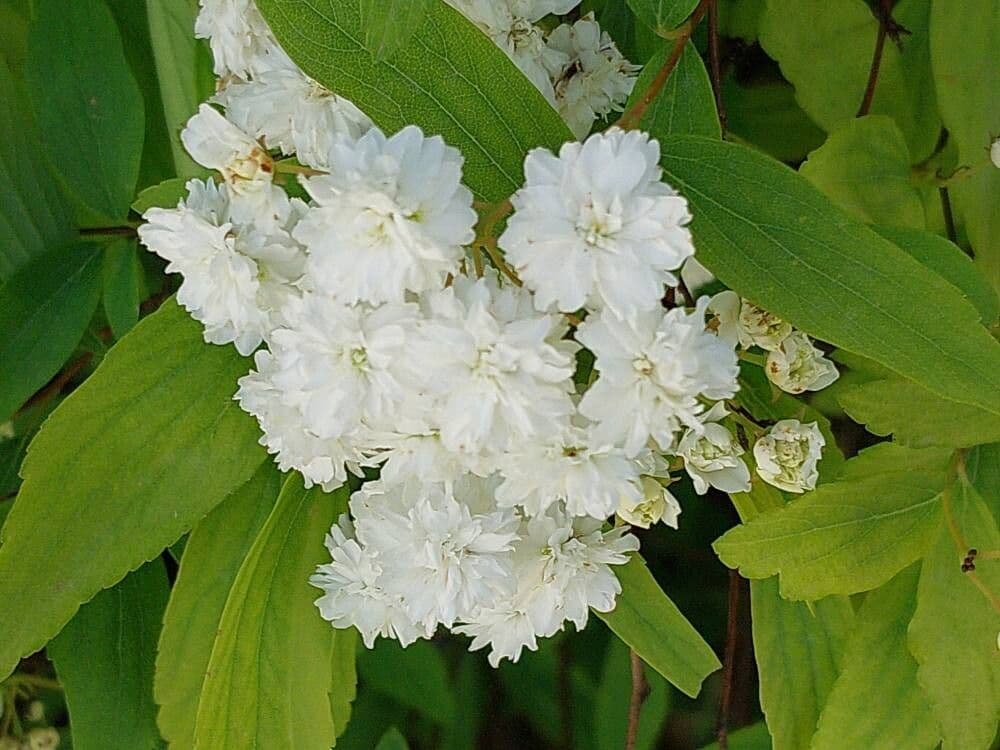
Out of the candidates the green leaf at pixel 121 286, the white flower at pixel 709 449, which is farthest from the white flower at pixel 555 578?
the green leaf at pixel 121 286

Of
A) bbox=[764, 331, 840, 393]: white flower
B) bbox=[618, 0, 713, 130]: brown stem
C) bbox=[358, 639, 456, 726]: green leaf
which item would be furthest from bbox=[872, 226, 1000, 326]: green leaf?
bbox=[358, 639, 456, 726]: green leaf

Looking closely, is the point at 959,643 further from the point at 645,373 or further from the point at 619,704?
the point at 619,704

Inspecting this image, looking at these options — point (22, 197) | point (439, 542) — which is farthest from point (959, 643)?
point (22, 197)

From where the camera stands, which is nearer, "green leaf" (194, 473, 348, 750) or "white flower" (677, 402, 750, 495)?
"white flower" (677, 402, 750, 495)

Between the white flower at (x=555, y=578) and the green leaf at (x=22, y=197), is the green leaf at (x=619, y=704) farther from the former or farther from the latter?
the green leaf at (x=22, y=197)

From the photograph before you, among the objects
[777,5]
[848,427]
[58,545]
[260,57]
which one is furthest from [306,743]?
[848,427]

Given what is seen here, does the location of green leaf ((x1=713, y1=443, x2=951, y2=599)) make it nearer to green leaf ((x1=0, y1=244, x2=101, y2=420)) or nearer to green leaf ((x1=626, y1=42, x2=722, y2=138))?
green leaf ((x1=626, y1=42, x2=722, y2=138))
